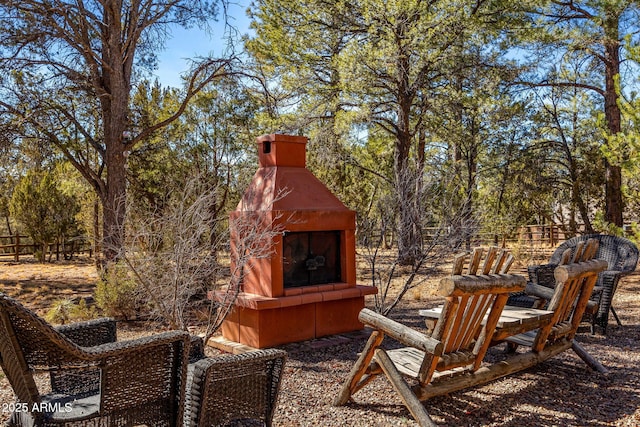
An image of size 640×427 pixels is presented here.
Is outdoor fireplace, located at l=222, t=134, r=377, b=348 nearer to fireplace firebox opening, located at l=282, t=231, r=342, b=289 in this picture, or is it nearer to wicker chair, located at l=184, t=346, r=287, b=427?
fireplace firebox opening, located at l=282, t=231, r=342, b=289

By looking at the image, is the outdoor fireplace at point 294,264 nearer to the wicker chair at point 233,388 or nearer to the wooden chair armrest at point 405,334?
the wooden chair armrest at point 405,334

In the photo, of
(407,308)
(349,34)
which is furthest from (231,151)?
(407,308)

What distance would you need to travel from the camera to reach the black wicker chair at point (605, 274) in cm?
589

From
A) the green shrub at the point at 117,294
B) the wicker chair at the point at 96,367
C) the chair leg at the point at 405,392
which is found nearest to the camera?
the wicker chair at the point at 96,367

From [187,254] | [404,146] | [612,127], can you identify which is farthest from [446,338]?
[612,127]

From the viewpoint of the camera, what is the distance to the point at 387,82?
11805mm

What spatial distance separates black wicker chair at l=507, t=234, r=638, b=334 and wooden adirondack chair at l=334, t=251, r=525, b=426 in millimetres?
2906

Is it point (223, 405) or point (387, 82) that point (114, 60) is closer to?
point (387, 82)

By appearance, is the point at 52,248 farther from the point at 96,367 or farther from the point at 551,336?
the point at 551,336

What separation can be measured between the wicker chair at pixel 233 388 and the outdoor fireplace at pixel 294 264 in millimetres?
2354

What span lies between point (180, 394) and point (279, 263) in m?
2.94

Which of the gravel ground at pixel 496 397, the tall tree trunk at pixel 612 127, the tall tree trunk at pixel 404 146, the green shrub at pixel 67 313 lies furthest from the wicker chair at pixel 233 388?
the tall tree trunk at pixel 612 127

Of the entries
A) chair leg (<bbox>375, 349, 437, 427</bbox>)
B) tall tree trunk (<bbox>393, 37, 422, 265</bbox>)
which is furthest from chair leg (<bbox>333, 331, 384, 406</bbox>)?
tall tree trunk (<bbox>393, 37, 422, 265</bbox>)

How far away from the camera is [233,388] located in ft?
9.15
